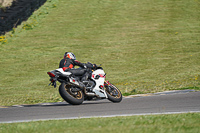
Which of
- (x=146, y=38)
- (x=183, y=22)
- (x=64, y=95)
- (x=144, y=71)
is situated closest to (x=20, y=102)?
(x=64, y=95)

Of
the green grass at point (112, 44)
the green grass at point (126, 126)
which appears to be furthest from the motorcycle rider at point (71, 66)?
the green grass at point (126, 126)

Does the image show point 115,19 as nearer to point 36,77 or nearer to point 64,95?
point 36,77

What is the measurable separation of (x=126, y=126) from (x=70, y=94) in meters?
3.62

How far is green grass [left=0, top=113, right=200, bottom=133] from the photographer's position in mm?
6191

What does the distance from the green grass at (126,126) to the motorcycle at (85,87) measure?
2.49m

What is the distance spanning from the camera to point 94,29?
36.0 meters

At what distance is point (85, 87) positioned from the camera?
33.6 ft

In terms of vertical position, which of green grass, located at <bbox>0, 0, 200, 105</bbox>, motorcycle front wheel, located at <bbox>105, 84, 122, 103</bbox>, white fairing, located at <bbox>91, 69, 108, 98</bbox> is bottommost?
green grass, located at <bbox>0, 0, 200, 105</bbox>

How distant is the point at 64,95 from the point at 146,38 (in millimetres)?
23211

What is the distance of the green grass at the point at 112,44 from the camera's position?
18531mm

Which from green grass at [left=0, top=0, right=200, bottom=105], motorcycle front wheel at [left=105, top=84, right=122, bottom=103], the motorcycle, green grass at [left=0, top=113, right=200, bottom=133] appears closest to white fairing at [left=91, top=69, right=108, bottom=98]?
the motorcycle

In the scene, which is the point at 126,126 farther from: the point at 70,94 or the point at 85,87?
the point at 85,87

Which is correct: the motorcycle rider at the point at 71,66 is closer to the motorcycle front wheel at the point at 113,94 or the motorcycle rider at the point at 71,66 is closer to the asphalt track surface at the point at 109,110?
the motorcycle front wheel at the point at 113,94

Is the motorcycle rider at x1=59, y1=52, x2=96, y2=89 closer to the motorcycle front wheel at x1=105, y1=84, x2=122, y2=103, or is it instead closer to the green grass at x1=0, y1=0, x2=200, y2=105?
the motorcycle front wheel at x1=105, y1=84, x2=122, y2=103
